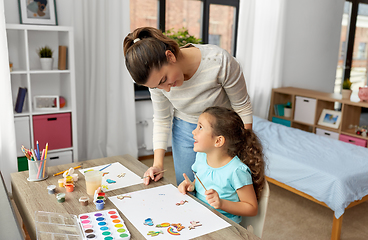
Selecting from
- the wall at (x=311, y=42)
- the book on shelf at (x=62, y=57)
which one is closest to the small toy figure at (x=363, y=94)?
the wall at (x=311, y=42)

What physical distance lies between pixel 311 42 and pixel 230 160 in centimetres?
379

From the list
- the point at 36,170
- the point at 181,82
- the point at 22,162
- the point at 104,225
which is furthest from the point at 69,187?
Result: the point at 22,162

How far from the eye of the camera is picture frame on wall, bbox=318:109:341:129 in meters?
3.61

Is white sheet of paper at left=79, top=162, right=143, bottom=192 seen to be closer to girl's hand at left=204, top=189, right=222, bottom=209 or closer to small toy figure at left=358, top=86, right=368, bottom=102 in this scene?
girl's hand at left=204, top=189, right=222, bottom=209

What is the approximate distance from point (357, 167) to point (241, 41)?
2.13 m

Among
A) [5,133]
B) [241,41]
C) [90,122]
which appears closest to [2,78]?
[5,133]

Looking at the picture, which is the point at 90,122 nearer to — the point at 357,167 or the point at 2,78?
the point at 2,78

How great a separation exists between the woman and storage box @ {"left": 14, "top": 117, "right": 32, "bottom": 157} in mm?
1605

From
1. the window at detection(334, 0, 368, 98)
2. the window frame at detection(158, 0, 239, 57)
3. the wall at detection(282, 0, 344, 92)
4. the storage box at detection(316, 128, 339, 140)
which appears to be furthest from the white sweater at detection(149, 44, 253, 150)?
the window at detection(334, 0, 368, 98)

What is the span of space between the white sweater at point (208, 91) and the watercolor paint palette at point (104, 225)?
0.54 meters

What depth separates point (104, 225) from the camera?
Answer: 3.40 feet

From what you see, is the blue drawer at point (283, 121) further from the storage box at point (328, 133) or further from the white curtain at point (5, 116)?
the white curtain at point (5, 116)

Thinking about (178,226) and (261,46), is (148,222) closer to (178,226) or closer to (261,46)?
(178,226)

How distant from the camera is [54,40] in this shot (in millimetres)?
3006
